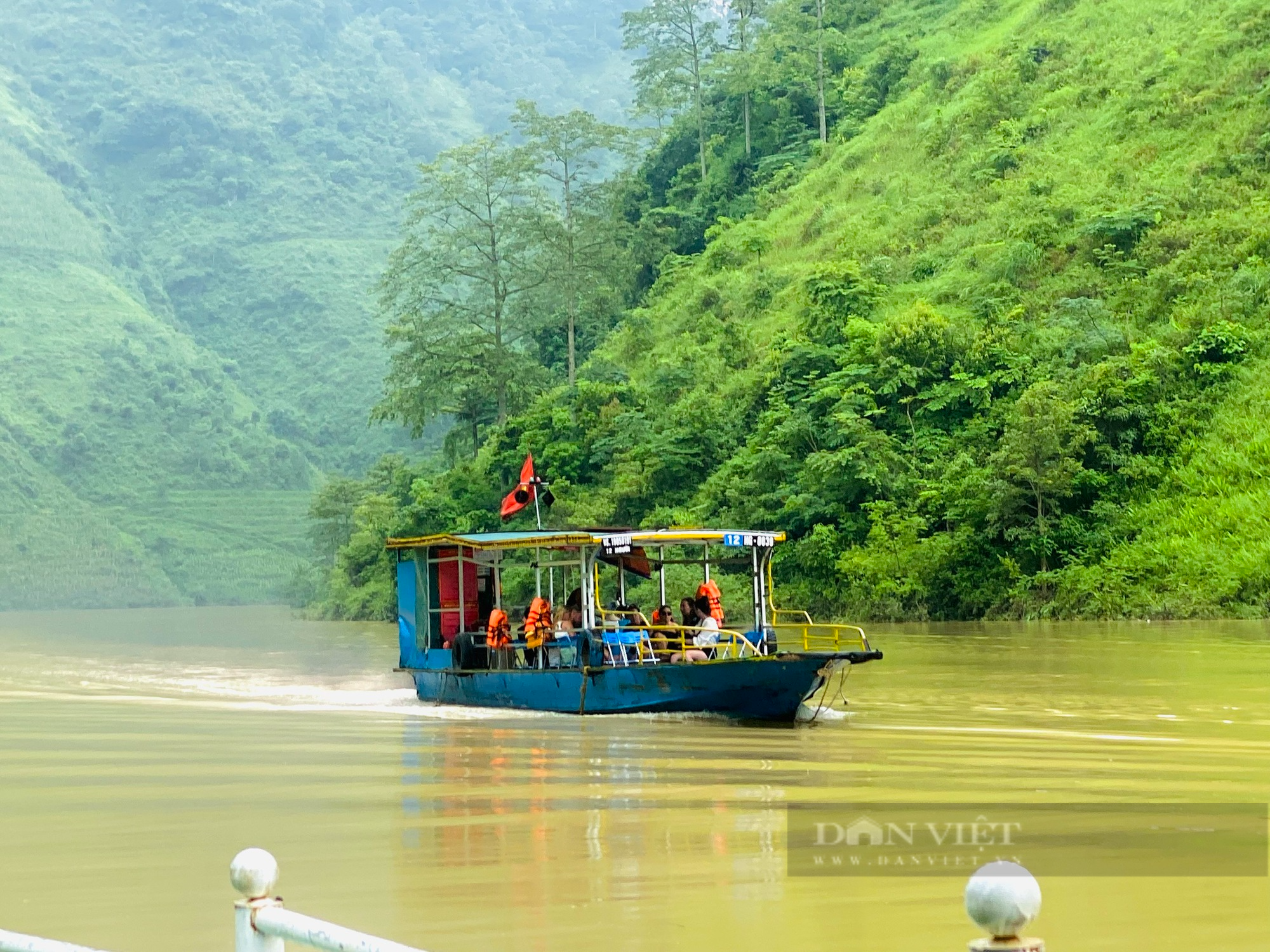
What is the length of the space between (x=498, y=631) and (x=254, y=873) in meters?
16.1

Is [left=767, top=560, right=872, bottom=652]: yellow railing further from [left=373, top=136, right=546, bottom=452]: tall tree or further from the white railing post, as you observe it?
[left=373, top=136, right=546, bottom=452]: tall tree

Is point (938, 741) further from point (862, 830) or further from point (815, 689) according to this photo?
point (862, 830)

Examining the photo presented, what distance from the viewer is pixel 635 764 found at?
13.9 meters

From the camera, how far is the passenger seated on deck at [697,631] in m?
18.4

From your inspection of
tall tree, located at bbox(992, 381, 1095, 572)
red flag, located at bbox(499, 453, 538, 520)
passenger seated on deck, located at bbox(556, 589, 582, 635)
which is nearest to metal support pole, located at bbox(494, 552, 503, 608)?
red flag, located at bbox(499, 453, 538, 520)

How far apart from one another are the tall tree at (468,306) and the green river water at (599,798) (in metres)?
32.5

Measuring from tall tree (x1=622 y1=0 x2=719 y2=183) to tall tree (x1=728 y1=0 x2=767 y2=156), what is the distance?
1.58 metres

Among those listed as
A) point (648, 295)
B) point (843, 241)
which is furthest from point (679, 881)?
point (648, 295)

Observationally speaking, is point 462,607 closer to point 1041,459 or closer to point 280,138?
point 1041,459

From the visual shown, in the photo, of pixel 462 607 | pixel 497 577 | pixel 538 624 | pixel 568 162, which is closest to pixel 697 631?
pixel 538 624

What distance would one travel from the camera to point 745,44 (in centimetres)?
7488

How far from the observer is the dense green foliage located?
3447 cm

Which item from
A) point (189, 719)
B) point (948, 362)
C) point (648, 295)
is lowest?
point (189, 719)

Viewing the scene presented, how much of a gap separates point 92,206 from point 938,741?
365 ft
